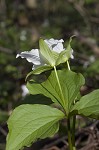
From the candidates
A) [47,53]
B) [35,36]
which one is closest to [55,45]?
[47,53]

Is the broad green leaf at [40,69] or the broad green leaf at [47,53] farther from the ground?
the broad green leaf at [47,53]

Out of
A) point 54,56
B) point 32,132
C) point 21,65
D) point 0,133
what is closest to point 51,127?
point 32,132

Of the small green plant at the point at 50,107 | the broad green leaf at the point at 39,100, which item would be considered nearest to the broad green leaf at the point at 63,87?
the small green plant at the point at 50,107

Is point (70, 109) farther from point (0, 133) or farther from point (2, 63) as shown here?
point (2, 63)

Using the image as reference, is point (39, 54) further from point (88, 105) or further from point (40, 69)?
point (88, 105)

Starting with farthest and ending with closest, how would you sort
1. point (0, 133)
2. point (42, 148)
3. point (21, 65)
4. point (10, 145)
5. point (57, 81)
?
point (21, 65) < point (0, 133) < point (42, 148) < point (57, 81) < point (10, 145)

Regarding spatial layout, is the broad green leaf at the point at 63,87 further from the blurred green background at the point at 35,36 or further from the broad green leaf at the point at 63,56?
the blurred green background at the point at 35,36

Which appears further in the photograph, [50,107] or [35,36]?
[35,36]
